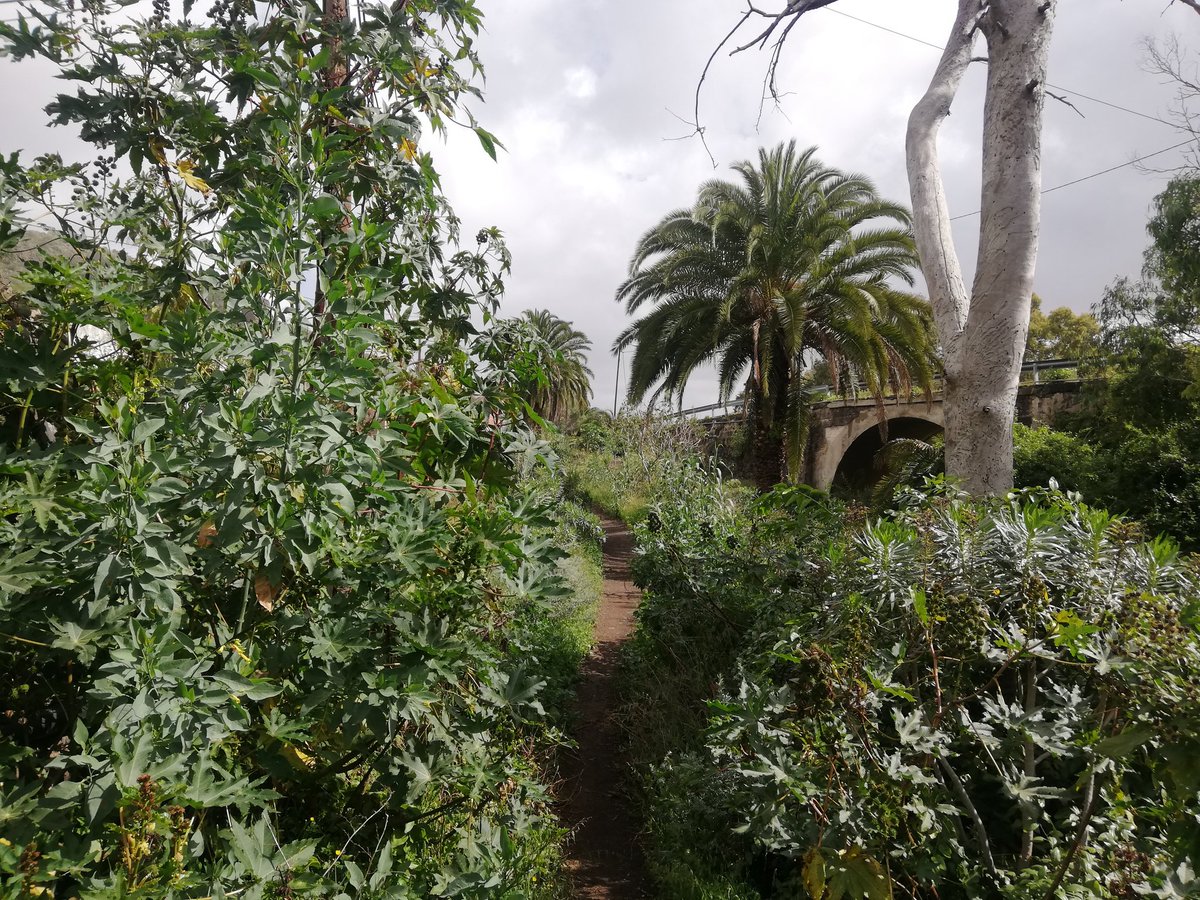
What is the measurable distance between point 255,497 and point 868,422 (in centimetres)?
1864

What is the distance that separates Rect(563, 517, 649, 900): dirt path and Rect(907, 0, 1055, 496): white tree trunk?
290 cm

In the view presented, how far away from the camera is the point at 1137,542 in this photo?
9.03 ft

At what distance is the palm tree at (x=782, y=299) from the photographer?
10414 millimetres

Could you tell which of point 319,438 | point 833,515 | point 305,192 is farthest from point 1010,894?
point 305,192

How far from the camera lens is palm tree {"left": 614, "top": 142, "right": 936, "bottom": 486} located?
Answer: 10.4 metres

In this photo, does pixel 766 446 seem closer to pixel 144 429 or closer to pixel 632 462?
pixel 632 462

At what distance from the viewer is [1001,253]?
4039 millimetres

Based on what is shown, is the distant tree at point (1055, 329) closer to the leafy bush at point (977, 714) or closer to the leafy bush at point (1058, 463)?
the leafy bush at point (1058, 463)

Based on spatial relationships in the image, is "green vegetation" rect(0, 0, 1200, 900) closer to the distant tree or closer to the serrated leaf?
the serrated leaf

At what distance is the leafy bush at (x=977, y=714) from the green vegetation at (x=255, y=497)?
103 cm

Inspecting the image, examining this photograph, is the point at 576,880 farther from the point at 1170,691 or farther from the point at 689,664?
the point at 1170,691

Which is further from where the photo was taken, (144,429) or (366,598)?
(366,598)

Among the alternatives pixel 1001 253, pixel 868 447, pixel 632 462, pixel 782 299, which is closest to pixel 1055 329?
pixel 868 447

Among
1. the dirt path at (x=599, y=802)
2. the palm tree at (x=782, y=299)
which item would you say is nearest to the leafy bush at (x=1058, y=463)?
the palm tree at (x=782, y=299)
